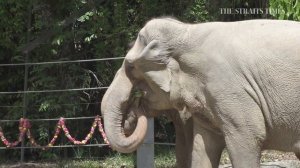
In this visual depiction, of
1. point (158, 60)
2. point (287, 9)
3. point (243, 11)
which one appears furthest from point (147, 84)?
point (243, 11)

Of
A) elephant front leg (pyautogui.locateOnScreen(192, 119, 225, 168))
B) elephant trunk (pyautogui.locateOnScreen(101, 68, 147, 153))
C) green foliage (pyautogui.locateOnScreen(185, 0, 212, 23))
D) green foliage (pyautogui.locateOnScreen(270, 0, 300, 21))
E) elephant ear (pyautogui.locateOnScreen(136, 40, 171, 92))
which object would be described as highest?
green foliage (pyautogui.locateOnScreen(185, 0, 212, 23))

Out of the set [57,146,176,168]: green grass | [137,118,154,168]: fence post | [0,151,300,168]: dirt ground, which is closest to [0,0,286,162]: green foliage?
[57,146,176,168]: green grass

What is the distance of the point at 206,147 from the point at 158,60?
620 mm

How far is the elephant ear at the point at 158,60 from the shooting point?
416cm

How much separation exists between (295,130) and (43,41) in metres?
6.22

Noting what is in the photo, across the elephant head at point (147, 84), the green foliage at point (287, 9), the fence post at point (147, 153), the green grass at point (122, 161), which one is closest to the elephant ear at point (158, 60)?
the elephant head at point (147, 84)

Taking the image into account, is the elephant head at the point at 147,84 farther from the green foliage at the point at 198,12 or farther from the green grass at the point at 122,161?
the green foliage at the point at 198,12

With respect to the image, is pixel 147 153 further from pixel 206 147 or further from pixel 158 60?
pixel 158 60

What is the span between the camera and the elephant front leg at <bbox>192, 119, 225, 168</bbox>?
423 centimetres

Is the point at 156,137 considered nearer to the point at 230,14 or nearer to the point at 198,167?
the point at 230,14

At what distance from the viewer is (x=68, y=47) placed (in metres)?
9.95

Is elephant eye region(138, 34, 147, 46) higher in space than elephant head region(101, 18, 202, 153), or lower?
higher

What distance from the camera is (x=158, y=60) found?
4.16m

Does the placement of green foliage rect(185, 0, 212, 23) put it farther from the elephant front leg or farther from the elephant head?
the elephant front leg
